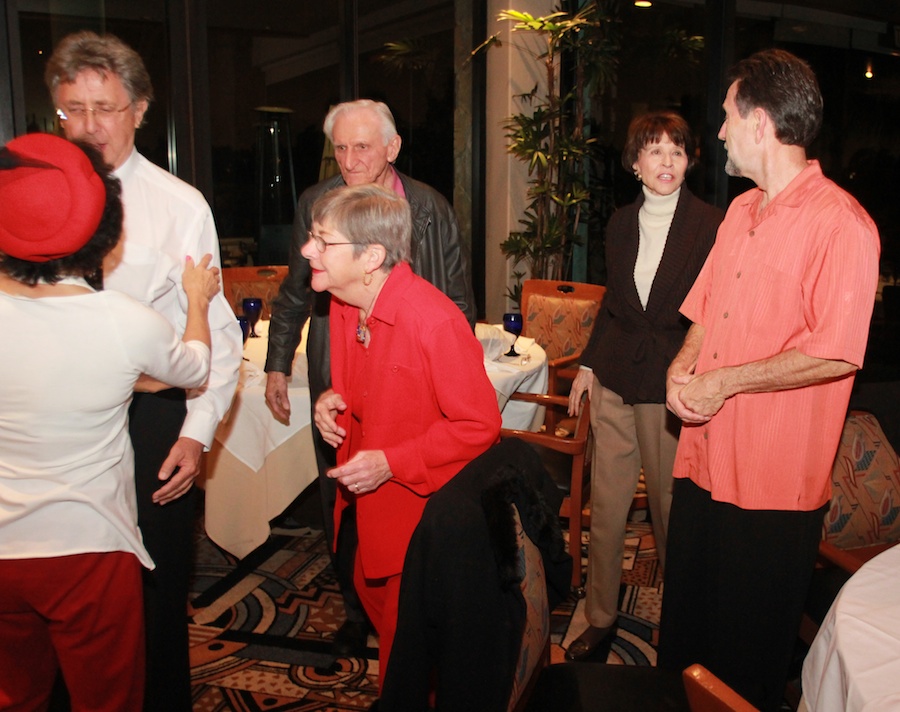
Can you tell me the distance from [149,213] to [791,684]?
2.28 m

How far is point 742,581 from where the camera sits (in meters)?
2.03

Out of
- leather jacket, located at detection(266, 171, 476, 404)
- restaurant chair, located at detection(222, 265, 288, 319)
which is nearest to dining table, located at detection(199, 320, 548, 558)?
leather jacket, located at detection(266, 171, 476, 404)

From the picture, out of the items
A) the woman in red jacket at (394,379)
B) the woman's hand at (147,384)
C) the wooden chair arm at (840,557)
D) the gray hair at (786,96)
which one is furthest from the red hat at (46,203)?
the wooden chair arm at (840,557)

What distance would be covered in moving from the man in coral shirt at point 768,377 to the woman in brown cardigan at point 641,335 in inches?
16.5

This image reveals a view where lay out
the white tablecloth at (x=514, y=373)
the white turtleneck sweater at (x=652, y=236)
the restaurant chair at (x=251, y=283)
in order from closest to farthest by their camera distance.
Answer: the white turtleneck sweater at (x=652, y=236) < the white tablecloth at (x=514, y=373) < the restaurant chair at (x=251, y=283)

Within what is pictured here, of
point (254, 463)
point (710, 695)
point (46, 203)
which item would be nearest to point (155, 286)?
point (46, 203)

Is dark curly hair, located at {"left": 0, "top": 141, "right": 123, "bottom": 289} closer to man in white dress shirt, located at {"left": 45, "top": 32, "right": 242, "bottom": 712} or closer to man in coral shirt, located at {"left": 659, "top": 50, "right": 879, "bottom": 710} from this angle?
man in white dress shirt, located at {"left": 45, "top": 32, "right": 242, "bottom": 712}

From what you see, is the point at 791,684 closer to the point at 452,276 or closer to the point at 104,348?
the point at 452,276

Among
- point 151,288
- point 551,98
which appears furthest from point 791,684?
point 551,98

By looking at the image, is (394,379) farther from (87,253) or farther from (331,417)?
(87,253)

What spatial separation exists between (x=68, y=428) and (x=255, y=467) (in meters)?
1.49

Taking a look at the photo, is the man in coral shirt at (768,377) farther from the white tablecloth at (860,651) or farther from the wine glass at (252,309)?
the wine glass at (252,309)

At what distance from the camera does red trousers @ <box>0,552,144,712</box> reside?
159 centimetres

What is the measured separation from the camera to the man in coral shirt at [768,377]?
5.92 ft
